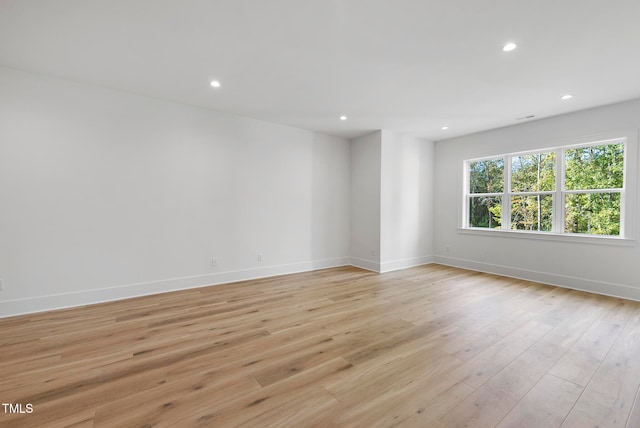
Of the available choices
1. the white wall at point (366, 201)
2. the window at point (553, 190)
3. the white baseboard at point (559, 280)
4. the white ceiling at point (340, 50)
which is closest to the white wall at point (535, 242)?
the white baseboard at point (559, 280)

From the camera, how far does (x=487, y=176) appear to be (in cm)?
506

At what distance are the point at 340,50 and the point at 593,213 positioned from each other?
173 inches

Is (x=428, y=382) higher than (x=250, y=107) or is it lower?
lower

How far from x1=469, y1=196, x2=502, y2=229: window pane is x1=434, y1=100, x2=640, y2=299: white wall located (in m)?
0.26

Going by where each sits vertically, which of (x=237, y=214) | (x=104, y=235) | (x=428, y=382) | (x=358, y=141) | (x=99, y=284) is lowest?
(x=428, y=382)

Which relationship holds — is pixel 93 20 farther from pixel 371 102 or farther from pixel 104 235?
pixel 371 102

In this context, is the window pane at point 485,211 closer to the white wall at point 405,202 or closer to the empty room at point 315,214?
the empty room at point 315,214

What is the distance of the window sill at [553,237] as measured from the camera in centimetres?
352

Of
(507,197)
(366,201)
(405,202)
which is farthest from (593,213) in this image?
(366,201)

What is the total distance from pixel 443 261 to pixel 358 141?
3131 millimetres

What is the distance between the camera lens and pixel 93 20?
205cm

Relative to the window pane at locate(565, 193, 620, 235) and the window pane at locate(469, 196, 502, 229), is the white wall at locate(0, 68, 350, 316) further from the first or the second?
the window pane at locate(565, 193, 620, 235)

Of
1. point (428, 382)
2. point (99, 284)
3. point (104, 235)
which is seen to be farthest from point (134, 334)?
point (428, 382)

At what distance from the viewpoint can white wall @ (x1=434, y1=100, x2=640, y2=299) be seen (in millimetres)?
3502
